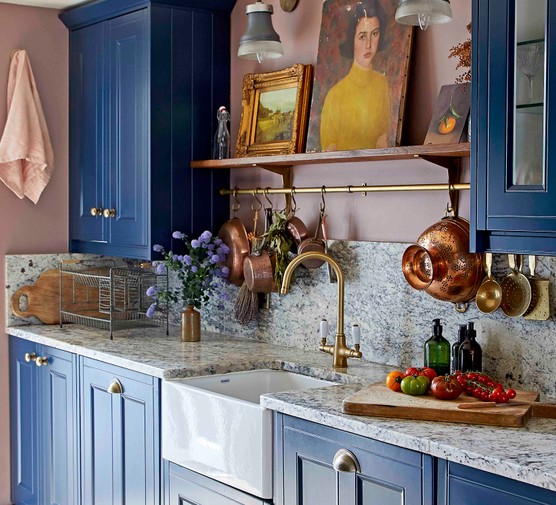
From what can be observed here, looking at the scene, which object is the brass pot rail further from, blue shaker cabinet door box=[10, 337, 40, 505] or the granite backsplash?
blue shaker cabinet door box=[10, 337, 40, 505]

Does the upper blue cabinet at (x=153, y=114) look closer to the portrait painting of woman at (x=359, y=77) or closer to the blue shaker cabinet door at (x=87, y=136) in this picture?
the blue shaker cabinet door at (x=87, y=136)

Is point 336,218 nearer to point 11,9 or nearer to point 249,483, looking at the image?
point 249,483

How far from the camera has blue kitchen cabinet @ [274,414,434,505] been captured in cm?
218

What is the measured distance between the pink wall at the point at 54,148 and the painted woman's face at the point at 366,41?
1.67m

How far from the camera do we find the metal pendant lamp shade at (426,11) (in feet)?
8.41

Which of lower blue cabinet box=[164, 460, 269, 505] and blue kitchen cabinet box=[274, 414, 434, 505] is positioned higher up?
blue kitchen cabinet box=[274, 414, 434, 505]

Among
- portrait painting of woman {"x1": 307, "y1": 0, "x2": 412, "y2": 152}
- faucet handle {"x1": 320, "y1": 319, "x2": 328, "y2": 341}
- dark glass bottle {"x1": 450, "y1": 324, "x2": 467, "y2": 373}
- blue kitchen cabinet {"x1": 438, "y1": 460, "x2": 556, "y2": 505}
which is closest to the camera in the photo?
blue kitchen cabinet {"x1": 438, "y1": 460, "x2": 556, "y2": 505}

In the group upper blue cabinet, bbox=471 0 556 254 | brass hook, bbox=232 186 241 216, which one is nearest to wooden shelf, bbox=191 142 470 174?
brass hook, bbox=232 186 241 216

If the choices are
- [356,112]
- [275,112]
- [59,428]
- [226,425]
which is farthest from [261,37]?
[59,428]

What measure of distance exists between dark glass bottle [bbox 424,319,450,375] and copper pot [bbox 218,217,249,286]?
3.46 feet

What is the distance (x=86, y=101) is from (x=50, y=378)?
123 centimetres

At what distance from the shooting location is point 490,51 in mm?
2301

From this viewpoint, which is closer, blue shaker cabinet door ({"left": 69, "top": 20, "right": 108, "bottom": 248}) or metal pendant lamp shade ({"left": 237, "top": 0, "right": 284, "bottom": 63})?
metal pendant lamp shade ({"left": 237, "top": 0, "right": 284, "bottom": 63})

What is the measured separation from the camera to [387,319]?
3094 millimetres
